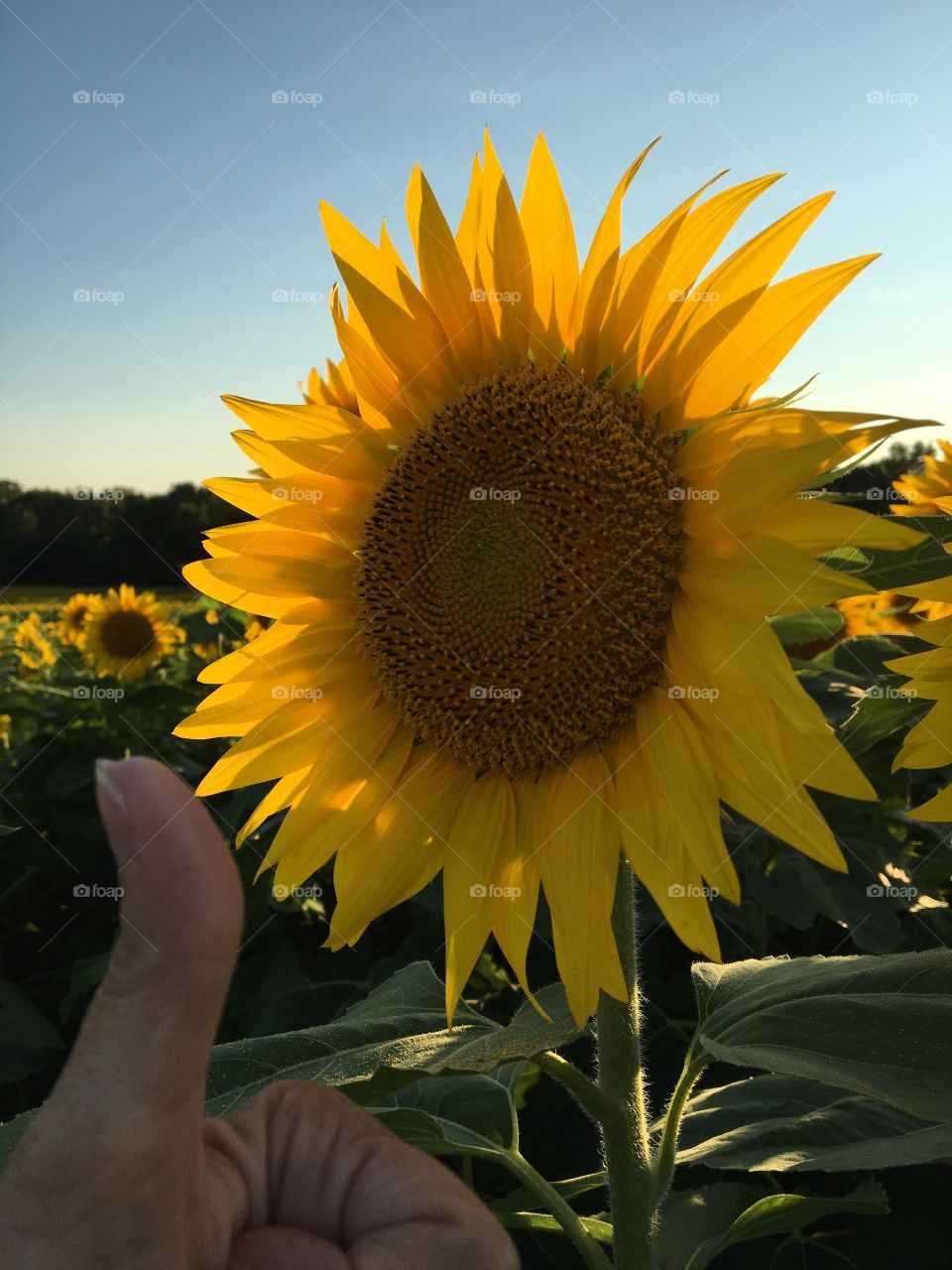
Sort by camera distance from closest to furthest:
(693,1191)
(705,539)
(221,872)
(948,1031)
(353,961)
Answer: (221,872), (948,1031), (705,539), (693,1191), (353,961)

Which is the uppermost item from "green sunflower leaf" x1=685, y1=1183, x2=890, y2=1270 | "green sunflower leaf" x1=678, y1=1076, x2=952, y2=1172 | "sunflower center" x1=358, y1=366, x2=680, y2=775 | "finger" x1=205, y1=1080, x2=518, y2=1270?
"sunflower center" x1=358, y1=366, x2=680, y2=775

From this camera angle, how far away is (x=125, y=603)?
21.5ft

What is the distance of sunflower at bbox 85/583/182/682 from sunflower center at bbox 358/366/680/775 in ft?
15.7

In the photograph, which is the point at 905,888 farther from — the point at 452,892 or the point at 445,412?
the point at 445,412

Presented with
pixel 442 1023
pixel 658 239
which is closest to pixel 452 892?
pixel 442 1023

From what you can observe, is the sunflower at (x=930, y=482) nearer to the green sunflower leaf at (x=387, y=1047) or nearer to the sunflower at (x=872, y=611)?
the sunflower at (x=872, y=611)

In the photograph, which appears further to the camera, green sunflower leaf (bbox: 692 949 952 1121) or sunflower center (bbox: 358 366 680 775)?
sunflower center (bbox: 358 366 680 775)

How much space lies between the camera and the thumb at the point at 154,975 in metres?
0.57

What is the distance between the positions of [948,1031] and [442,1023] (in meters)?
0.64

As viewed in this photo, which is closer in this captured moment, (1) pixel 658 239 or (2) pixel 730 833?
(1) pixel 658 239

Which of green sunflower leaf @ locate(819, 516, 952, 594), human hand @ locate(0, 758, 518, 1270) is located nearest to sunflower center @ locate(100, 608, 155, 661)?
green sunflower leaf @ locate(819, 516, 952, 594)

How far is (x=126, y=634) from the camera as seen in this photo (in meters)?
6.40

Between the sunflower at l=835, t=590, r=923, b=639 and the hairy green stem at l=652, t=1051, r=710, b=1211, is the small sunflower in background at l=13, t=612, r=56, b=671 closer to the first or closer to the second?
the sunflower at l=835, t=590, r=923, b=639

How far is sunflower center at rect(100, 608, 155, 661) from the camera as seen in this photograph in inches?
249
